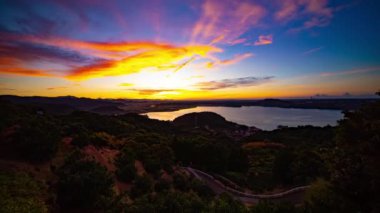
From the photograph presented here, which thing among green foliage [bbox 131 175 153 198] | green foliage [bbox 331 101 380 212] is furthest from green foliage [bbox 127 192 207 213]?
green foliage [bbox 331 101 380 212]

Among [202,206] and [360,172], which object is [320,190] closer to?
[360,172]

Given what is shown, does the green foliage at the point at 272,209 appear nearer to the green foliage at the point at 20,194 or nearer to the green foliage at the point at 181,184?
the green foliage at the point at 20,194

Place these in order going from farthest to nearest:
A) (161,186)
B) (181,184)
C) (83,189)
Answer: (181,184), (161,186), (83,189)

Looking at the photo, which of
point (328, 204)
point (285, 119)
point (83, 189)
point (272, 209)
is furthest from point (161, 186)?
point (285, 119)

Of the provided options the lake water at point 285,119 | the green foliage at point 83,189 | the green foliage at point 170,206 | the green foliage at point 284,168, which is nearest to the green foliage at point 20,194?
the green foliage at point 83,189

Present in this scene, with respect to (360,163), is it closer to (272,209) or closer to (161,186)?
(272,209)

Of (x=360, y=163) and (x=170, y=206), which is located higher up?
(x=360, y=163)
